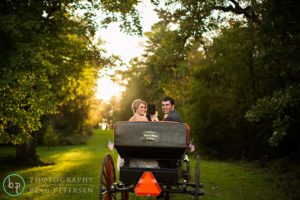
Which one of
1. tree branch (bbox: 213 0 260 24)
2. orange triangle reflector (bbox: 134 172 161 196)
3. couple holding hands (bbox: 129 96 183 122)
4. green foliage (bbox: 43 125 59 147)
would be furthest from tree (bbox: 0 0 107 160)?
green foliage (bbox: 43 125 59 147)

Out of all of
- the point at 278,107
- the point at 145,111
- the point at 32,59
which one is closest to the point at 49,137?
the point at 32,59

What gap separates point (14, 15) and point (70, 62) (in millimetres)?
8049

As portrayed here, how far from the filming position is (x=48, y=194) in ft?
33.9

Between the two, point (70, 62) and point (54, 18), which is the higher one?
point (54, 18)

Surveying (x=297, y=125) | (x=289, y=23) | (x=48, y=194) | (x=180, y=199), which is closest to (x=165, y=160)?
(x=180, y=199)

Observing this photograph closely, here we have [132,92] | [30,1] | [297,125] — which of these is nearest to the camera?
[30,1]

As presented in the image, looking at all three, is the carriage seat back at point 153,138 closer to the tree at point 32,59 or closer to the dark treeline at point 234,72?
the dark treeline at point 234,72

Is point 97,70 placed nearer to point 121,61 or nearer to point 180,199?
point 121,61

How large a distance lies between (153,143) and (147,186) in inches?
29.4

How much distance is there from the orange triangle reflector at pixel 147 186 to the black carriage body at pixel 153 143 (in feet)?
0.36

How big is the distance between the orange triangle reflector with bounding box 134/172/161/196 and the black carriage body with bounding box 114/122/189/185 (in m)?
0.11

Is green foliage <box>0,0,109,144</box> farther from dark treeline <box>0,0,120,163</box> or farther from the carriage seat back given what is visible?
the carriage seat back

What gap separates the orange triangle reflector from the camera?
262 inches

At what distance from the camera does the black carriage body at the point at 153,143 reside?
6.76 metres
